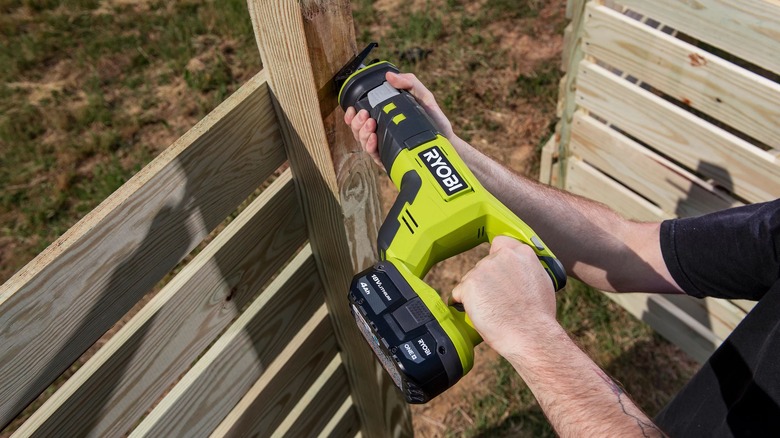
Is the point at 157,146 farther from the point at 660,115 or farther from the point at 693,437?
the point at 693,437

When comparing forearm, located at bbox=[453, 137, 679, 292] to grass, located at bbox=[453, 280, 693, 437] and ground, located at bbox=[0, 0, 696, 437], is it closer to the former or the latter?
grass, located at bbox=[453, 280, 693, 437]

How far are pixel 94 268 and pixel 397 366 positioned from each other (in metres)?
0.65

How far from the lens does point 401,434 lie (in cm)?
262

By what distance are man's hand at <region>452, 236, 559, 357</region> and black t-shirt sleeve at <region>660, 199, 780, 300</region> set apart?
0.71 metres

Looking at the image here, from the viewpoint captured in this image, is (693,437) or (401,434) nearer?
(693,437)

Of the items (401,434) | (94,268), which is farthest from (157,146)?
(94,268)

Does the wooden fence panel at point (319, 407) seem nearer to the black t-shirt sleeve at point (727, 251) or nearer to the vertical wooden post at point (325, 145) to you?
the vertical wooden post at point (325, 145)

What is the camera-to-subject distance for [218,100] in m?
4.42

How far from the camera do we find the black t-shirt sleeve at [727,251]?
1714mm

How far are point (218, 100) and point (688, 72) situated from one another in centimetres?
305

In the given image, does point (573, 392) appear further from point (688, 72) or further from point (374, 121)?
point (688, 72)

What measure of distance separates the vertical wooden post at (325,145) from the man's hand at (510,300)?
0.48 metres

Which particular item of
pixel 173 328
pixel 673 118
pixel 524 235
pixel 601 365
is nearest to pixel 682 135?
pixel 673 118

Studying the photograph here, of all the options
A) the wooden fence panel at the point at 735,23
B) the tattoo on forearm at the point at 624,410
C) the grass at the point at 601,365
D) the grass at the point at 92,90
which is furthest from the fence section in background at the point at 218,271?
the grass at the point at 92,90
